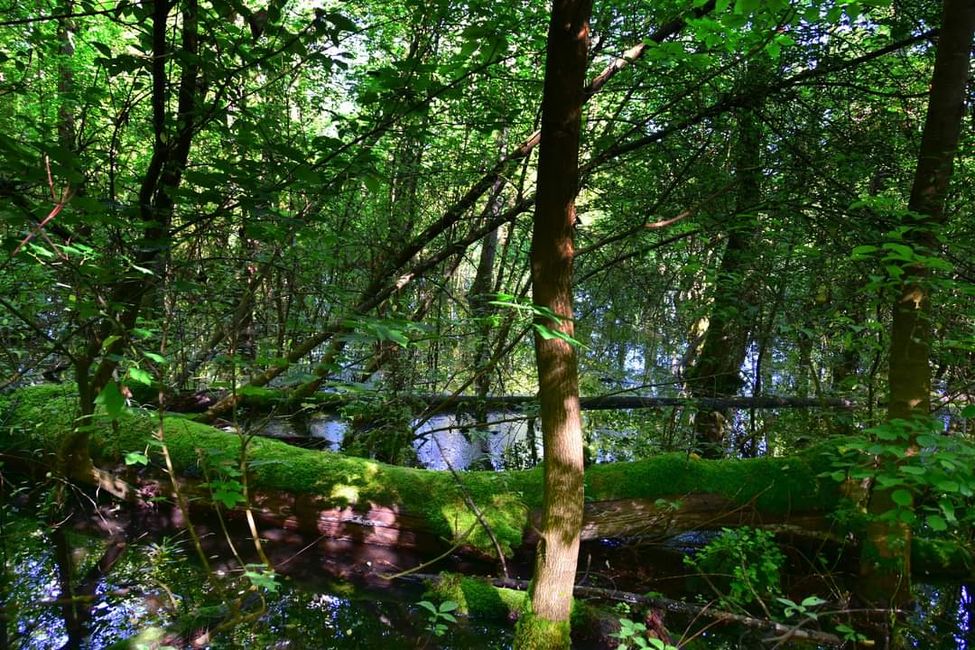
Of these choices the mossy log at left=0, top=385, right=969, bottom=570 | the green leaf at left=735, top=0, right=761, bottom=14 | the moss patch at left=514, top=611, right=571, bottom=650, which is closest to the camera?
the green leaf at left=735, top=0, right=761, bottom=14

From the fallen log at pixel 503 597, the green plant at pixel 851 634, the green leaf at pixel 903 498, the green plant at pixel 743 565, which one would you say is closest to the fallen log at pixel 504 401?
the green plant at pixel 743 565

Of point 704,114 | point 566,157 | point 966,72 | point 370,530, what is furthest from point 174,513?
point 966,72

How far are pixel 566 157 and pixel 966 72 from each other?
97.4 inches

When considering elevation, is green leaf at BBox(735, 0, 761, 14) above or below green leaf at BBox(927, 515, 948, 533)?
above

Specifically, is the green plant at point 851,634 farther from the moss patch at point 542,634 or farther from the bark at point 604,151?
the bark at point 604,151

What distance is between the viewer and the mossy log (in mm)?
4520

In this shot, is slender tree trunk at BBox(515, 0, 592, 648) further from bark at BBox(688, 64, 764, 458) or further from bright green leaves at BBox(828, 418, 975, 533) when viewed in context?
bark at BBox(688, 64, 764, 458)

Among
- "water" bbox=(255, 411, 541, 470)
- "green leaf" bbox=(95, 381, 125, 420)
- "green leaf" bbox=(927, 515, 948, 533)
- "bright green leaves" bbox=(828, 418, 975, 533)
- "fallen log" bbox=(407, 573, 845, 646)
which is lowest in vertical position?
"fallen log" bbox=(407, 573, 845, 646)

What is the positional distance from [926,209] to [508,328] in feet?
9.71

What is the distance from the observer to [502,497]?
4.62 m

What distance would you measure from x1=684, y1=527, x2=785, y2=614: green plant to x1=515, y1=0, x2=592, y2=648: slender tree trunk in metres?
1.50

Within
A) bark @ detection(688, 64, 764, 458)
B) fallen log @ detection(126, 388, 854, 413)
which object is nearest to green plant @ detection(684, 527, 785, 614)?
bark @ detection(688, 64, 764, 458)

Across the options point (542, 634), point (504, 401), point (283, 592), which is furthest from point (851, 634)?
point (504, 401)

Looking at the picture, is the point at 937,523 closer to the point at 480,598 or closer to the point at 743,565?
the point at 743,565
